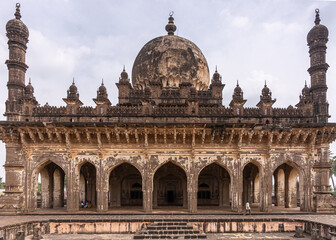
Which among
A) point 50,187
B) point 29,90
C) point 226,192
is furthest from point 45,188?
point 226,192

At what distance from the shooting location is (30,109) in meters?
13.9

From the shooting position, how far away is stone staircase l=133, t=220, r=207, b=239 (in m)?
10.0

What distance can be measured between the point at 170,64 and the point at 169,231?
10962mm

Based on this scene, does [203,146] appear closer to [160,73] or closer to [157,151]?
[157,151]

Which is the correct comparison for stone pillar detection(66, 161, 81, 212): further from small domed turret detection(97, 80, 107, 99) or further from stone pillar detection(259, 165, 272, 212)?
stone pillar detection(259, 165, 272, 212)

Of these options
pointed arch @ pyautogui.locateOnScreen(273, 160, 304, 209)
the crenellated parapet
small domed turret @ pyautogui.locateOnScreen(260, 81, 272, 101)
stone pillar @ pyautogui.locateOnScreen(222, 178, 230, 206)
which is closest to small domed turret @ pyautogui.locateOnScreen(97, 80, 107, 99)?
the crenellated parapet

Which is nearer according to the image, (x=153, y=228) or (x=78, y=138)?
(x=153, y=228)

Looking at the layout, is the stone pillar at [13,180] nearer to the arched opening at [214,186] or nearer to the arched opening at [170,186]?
the arched opening at [170,186]

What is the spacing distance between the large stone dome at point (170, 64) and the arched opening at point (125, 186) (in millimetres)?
5729

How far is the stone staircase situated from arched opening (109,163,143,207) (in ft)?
19.2

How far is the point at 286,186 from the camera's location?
16.9 metres

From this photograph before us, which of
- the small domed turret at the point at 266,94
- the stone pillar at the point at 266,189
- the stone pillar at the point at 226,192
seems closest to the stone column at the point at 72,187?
the stone pillar at the point at 226,192

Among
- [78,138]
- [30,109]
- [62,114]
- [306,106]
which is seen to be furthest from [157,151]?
[306,106]

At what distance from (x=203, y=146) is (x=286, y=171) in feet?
21.8
